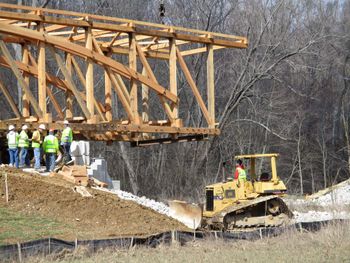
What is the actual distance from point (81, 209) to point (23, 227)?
93.2 inches

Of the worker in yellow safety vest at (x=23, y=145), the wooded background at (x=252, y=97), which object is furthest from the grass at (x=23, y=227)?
the wooded background at (x=252, y=97)

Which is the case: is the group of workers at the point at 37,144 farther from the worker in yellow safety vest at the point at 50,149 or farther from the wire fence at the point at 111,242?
the wire fence at the point at 111,242

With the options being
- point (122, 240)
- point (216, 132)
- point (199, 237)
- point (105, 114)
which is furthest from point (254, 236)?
point (105, 114)

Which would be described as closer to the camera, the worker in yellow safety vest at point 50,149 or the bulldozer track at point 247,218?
the worker in yellow safety vest at point 50,149

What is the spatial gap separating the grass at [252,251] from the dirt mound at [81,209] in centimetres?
333

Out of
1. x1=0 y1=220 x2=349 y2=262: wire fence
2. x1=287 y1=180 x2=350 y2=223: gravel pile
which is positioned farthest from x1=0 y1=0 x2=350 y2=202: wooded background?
x1=0 y1=220 x2=349 y2=262: wire fence

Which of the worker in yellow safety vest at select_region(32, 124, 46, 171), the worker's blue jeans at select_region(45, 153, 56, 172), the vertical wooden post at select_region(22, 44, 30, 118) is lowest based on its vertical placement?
the worker's blue jeans at select_region(45, 153, 56, 172)

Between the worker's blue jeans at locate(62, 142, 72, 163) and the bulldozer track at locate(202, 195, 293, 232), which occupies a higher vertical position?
the worker's blue jeans at locate(62, 142, 72, 163)

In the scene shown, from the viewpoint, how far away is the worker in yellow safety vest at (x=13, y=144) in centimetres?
2423

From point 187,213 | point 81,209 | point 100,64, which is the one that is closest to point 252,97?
point 100,64

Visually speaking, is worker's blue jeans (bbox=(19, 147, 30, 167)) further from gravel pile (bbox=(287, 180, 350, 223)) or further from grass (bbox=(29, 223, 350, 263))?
grass (bbox=(29, 223, 350, 263))

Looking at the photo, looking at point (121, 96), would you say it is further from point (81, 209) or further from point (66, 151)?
point (81, 209)

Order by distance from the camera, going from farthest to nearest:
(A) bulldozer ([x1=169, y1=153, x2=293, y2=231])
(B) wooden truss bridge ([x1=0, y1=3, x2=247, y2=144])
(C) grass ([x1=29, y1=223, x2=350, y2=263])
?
(B) wooden truss bridge ([x1=0, y1=3, x2=247, y2=144])
(A) bulldozer ([x1=169, y1=153, x2=293, y2=231])
(C) grass ([x1=29, y1=223, x2=350, y2=263])

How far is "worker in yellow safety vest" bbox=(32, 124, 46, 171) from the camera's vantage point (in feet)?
78.5
